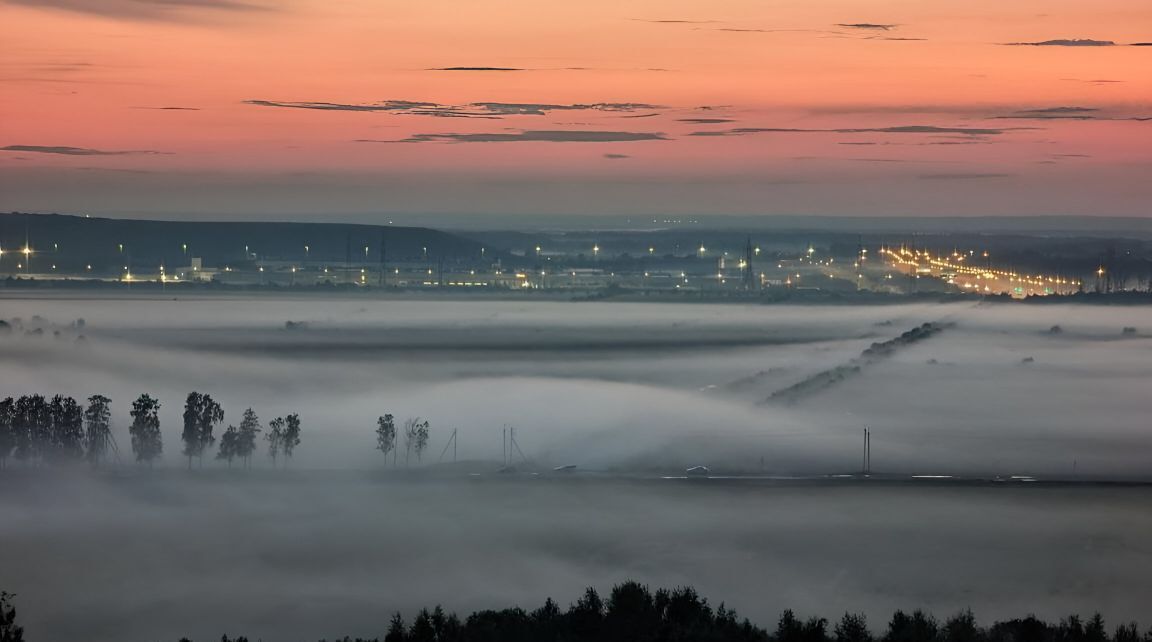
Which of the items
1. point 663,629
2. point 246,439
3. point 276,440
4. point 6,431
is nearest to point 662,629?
point 663,629

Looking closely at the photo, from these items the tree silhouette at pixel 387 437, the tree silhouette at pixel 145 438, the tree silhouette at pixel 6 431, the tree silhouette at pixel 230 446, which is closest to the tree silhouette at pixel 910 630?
the tree silhouette at pixel 387 437

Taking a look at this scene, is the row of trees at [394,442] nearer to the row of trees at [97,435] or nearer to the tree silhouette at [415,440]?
the tree silhouette at [415,440]

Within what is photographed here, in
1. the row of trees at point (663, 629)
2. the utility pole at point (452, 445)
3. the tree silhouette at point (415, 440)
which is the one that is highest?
the row of trees at point (663, 629)

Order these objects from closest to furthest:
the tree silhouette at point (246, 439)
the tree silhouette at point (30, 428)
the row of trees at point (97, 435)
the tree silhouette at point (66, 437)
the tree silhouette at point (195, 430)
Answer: the tree silhouette at point (66, 437) < the row of trees at point (97, 435) < the tree silhouette at point (246, 439) < the tree silhouette at point (195, 430) < the tree silhouette at point (30, 428)

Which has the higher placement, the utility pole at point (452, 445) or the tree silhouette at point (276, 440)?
the tree silhouette at point (276, 440)

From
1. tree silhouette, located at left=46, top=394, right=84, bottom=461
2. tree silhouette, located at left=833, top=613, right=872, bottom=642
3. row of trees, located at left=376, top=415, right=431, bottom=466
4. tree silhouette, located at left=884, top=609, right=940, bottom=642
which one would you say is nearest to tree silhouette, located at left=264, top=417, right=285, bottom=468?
row of trees, located at left=376, top=415, right=431, bottom=466

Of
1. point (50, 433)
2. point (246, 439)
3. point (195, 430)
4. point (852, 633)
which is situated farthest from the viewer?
point (195, 430)

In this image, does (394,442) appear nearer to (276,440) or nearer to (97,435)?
(276,440)

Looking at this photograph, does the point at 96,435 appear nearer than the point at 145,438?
No

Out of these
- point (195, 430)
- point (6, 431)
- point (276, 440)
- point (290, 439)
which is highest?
point (6, 431)
